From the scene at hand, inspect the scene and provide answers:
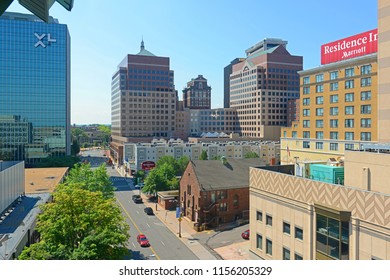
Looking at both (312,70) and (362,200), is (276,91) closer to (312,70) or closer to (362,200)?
(312,70)

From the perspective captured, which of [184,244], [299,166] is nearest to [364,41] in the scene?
[299,166]

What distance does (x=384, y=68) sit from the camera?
25.5 m

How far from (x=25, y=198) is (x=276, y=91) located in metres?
107

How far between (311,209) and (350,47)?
36.2 m

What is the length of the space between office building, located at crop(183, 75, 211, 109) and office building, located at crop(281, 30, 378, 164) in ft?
438

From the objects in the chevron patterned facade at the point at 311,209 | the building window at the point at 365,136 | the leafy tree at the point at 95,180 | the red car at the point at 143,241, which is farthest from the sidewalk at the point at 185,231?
the building window at the point at 365,136

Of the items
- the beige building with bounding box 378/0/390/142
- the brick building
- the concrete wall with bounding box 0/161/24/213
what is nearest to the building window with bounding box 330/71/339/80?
the brick building

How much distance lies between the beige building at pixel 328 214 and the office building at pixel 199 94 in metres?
168

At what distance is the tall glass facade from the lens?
8981 cm

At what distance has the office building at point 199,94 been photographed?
621ft

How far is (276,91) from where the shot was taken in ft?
418

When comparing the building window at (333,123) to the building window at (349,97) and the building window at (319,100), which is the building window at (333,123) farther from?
the building window at (319,100)

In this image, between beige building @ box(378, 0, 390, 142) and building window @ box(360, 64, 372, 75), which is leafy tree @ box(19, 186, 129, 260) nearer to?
beige building @ box(378, 0, 390, 142)

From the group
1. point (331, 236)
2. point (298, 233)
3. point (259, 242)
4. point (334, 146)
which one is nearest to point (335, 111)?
point (334, 146)
